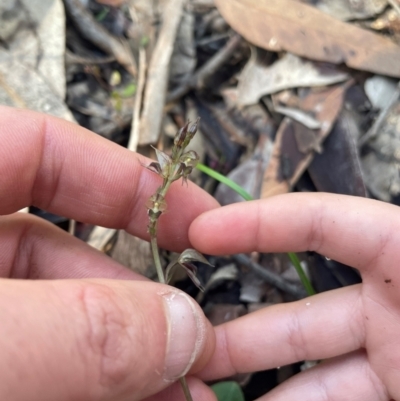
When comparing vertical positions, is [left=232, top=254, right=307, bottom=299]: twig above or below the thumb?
below

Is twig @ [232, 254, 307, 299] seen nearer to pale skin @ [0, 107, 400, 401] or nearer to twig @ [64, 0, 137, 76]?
pale skin @ [0, 107, 400, 401]

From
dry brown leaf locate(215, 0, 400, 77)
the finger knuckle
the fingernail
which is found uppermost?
dry brown leaf locate(215, 0, 400, 77)

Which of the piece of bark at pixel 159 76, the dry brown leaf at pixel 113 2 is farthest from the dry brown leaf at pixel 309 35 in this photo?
the dry brown leaf at pixel 113 2

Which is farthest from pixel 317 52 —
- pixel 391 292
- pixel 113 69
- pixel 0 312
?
pixel 0 312

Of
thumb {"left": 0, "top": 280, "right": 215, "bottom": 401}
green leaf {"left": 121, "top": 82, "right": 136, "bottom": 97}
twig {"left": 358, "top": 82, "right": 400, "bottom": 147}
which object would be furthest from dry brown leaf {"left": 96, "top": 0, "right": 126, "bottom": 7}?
thumb {"left": 0, "top": 280, "right": 215, "bottom": 401}

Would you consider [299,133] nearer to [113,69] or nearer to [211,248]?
[211,248]

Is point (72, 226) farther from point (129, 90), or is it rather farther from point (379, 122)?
point (379, 122)
